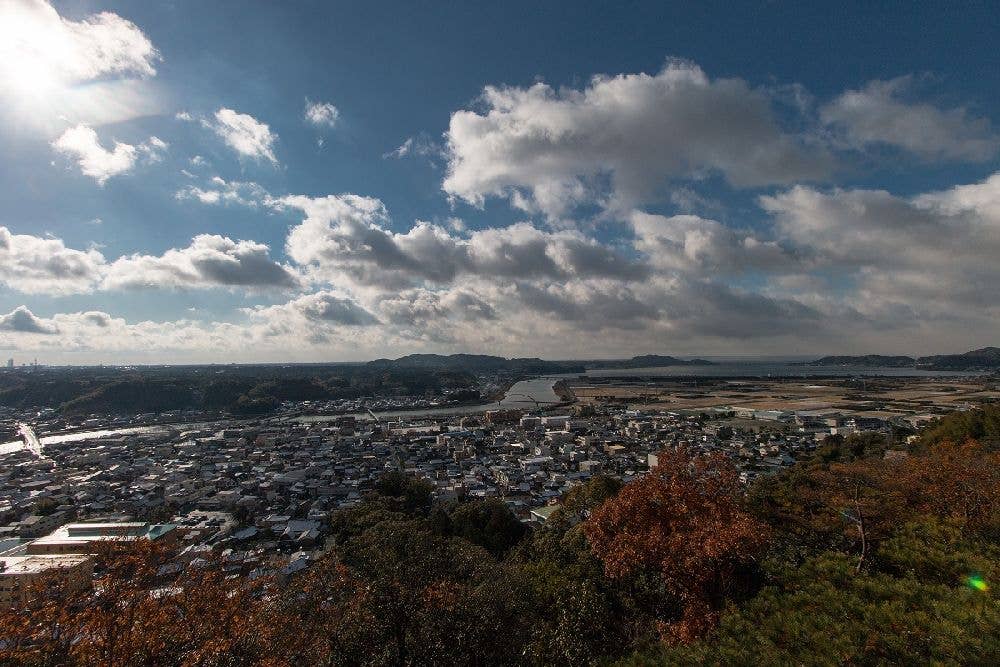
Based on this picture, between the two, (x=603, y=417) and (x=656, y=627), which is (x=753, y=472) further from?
(x=603, y=417)

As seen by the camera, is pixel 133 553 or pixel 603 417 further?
pixel 603 417

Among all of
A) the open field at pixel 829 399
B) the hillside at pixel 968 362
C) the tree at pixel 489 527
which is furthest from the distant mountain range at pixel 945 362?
the tree at pixel 489 527

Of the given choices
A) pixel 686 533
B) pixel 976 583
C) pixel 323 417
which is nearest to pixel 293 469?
pixel 686 533

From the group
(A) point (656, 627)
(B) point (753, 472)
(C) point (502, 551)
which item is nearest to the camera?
(A) point (656, 627)

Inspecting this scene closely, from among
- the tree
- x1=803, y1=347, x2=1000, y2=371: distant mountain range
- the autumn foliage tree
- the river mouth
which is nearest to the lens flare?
the autumn foliage tree

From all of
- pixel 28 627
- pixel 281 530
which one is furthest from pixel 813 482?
pixel 281 530

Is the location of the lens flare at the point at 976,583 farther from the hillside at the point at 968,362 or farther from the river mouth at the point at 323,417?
the hillside at the point at 968,362

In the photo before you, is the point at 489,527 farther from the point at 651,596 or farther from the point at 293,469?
the point at 293,469

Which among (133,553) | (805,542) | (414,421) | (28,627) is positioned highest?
(133,553)
